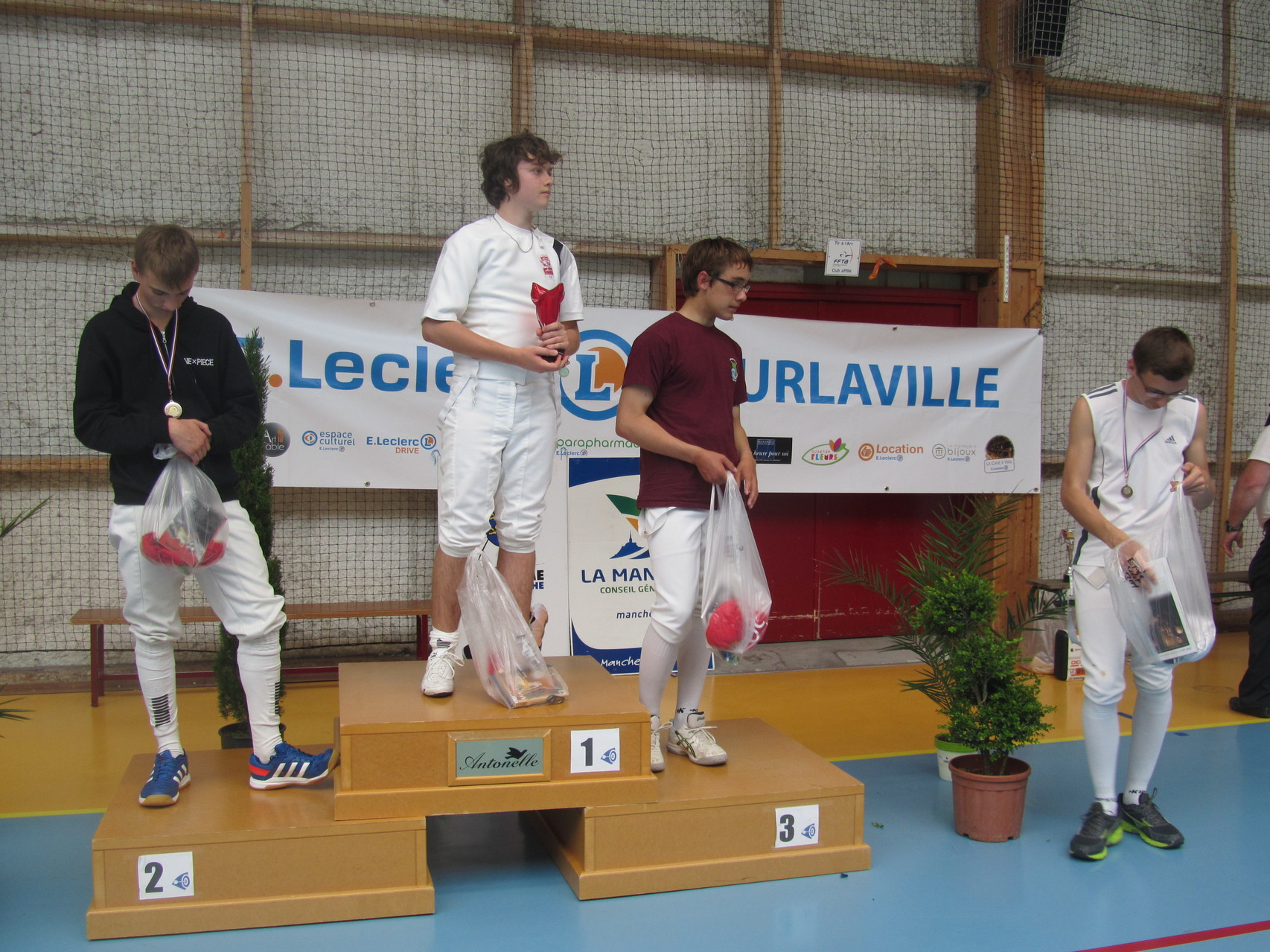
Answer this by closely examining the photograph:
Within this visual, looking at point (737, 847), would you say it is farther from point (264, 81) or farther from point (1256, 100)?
point (1256, 100)

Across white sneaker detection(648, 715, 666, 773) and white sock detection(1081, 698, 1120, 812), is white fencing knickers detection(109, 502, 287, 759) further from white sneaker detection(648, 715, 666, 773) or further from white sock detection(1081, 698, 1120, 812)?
white sock detection(1081, 698, 1120, 812)

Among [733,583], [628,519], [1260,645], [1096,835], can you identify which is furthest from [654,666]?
[1260,645]

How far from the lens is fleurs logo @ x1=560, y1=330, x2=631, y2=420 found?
198 inches

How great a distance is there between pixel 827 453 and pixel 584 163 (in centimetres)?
197

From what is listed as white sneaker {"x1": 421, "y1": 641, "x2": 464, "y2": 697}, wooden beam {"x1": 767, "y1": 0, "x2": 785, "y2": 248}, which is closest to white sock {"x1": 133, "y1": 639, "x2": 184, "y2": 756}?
white sneaker {"x1": 421, "y1": 641, "x2": 464, "y2": 697}

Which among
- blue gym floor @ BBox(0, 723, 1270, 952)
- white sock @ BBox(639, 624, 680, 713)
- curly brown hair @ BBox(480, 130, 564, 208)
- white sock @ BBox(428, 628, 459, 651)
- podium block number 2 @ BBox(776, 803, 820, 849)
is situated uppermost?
curly brown hair @ BBox(480, 130, 564, 208)

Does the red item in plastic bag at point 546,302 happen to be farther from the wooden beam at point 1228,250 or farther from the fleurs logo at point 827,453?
the wooden beam at point 1228,250

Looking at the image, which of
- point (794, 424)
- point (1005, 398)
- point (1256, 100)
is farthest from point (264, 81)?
point (1256, 100)

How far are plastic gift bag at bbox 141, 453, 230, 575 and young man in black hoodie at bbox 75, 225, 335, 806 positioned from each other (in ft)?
0.16

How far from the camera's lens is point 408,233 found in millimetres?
5219

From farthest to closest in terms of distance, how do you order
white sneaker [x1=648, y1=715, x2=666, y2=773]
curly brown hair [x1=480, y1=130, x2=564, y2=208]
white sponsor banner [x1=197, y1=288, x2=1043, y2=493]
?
white sponsor banner [x1=197, y1=288, x2=1043, y2=493], white sneaker [x1=648, y1=715, x2=666, y2=773], curly brown hair [x1=480, y1=130, x2=564, y2=208]

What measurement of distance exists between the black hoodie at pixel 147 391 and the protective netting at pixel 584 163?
2.36 m

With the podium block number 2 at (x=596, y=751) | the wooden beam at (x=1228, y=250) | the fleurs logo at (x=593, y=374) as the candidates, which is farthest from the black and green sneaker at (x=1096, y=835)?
the wooden beam at (x=1228, y=250)

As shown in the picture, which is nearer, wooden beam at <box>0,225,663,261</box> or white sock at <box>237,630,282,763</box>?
white sock at <box>237,630,282,763</box>
